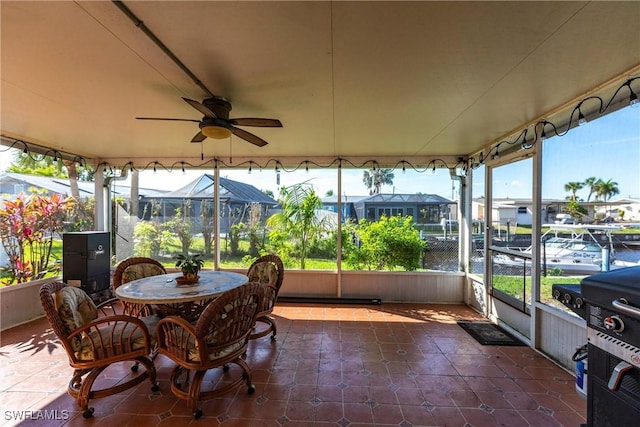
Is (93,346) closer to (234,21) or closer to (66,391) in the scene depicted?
(66,391)

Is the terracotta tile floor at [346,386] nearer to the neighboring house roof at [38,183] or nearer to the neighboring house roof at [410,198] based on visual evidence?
the neighboring house roof at [38,183]

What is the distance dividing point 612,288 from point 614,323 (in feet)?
0.46

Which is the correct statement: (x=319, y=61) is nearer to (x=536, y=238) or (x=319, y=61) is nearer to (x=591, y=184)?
(x=591, y=184)

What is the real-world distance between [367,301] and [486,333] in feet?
5.64

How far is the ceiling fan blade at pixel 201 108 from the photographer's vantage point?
1.94 metres

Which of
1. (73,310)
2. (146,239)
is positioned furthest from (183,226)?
(73,310)

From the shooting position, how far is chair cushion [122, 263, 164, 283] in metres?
3.05

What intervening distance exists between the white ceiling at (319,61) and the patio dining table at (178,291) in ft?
5.52

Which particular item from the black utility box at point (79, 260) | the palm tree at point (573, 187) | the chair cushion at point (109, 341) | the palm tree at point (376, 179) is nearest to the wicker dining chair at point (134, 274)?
the chair cushion at point (109, 341)

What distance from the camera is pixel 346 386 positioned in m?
2.35

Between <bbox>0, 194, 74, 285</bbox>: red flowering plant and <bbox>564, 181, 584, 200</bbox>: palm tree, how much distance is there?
6.56 metres

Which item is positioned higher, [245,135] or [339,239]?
[245,135]

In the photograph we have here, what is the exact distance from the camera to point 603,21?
1.48m

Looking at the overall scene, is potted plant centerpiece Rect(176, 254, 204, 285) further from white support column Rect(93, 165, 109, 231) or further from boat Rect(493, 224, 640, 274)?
boat Rect(493, 224, 640, 274)
